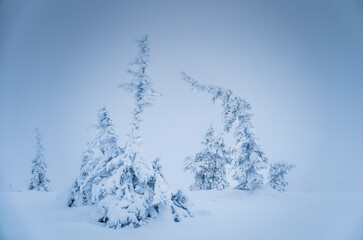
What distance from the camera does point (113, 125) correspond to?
38.7 ft

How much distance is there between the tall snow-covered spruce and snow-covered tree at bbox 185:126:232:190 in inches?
304

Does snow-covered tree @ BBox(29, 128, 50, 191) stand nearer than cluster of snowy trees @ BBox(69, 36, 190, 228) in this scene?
No

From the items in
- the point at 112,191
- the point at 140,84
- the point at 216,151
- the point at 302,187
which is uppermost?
the point at 140,84

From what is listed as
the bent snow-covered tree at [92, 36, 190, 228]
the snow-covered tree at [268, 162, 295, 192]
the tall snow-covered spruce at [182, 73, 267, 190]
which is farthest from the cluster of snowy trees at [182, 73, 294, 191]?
the snow-covered tree at [268, 162, 295, 192]

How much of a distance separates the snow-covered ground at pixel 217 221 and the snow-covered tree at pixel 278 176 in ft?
25.2

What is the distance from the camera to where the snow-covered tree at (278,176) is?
22.1 metres

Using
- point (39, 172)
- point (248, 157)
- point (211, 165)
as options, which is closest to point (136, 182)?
point (248, 157)

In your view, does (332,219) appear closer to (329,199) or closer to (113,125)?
(329,199)

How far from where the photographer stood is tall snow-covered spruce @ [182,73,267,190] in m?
16.2

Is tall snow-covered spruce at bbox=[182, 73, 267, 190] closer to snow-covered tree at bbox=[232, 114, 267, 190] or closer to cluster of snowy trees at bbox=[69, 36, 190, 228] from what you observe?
snow-covered tree at bbox=[232, 114, 267, 190]

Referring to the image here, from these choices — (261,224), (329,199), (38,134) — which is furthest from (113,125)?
(38,134)

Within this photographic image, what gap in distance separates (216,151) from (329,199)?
12378mm

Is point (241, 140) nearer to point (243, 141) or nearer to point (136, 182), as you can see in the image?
point (243, 141)

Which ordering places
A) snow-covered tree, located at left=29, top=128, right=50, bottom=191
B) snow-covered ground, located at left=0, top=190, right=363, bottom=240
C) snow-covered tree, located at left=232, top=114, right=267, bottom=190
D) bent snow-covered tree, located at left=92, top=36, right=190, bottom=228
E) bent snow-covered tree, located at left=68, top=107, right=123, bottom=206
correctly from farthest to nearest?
snow-covered tree, located at left=29, top=128, right=50, bottom=191 < snow-covered tree, located at left=232, top=114, right=267, bottom=190 < bent snow-covered tree, located at left=68, top=107, right=123, bottom=206 < bent snow-covered tree, located at left=92, top=36, right=190, bottom=228 < snow-covered ground, located at left=0, top=190, right=363, bottom=240
